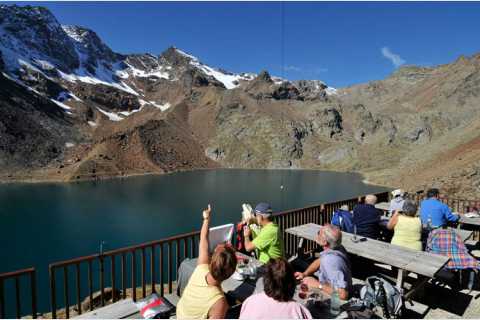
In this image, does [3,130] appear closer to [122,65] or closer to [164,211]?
[164,211]

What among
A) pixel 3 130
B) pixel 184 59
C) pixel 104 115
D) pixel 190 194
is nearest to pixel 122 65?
pixel 184 59

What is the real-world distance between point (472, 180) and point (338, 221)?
61.3 feet

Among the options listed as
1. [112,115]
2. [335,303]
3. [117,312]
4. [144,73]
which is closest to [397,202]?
[335,303]

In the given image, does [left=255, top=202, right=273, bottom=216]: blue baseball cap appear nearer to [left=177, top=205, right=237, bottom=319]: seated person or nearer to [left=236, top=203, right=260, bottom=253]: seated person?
[left=236, top=203, right=260, bottom=253]: seated person

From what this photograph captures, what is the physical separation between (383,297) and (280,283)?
5.38 feet

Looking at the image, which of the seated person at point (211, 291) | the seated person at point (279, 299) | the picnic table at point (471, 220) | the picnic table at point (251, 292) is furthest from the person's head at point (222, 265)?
the picnic table at point (471, 220)

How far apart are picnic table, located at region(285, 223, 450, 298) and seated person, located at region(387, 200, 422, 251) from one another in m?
0.25

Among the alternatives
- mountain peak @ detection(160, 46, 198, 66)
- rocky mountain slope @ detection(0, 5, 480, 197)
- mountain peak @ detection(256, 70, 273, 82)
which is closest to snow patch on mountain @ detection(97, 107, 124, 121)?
rocky mountain slope @ detection(0, 5, 480, 197)

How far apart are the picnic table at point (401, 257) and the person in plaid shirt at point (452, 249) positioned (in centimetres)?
44

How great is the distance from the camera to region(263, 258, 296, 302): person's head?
7.38 feet

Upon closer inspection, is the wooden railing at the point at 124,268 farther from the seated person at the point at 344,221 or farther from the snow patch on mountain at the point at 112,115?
the snow patch on mountain at the point at 112,115

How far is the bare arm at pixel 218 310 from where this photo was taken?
2486 millimetres

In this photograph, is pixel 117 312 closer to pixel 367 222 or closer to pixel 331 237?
pixel 331 237

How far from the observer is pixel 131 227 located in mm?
23656
